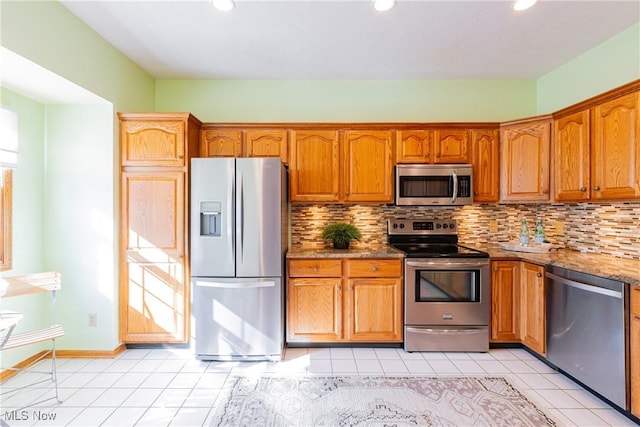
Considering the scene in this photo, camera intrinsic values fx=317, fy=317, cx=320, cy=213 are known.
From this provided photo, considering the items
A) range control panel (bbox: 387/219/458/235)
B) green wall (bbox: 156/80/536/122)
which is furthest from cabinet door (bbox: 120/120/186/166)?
range control panel (bbox: 387/219/458/235)

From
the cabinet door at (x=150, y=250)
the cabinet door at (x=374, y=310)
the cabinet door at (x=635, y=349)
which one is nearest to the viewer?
the cabinet door at (x=635, y=349)

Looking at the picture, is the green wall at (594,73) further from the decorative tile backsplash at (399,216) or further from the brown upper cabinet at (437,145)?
the decorative tile backsplash at (399,216)

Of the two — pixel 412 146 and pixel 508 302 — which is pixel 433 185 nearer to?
pixel 412 146

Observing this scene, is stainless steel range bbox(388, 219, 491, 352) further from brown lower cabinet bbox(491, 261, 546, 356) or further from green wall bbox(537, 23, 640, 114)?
green wall bbox(537, 23, 640, 114)

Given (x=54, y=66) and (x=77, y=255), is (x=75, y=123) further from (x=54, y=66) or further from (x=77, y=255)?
(x=77, y=255)

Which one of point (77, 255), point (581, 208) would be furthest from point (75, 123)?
point (581, 208)

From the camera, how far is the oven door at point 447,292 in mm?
2877

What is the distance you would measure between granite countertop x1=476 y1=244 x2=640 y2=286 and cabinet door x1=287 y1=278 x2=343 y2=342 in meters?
1.54

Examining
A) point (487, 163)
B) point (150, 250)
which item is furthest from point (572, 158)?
point (150, 250)

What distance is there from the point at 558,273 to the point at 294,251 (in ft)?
7.27

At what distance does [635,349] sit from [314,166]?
268 centimetres

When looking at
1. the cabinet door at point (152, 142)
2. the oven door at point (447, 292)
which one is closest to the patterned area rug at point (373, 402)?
the oven door at point (447, 292)

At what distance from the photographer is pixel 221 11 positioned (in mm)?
2311

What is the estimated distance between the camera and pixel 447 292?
2.91 meters
